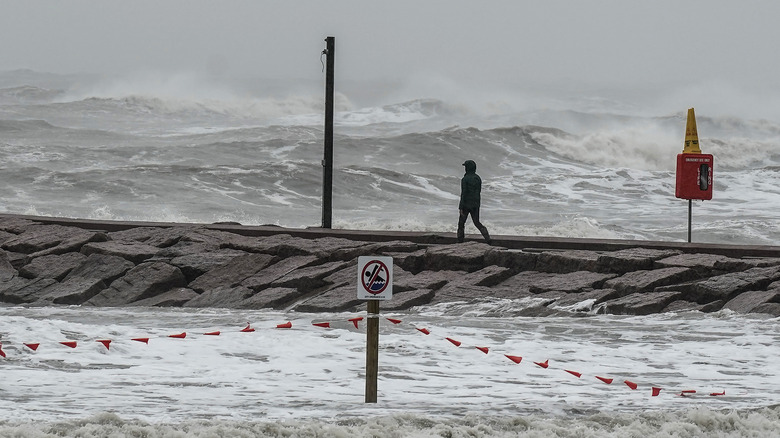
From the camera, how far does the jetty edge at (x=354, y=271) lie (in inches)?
530

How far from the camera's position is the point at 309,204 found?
34.5 m

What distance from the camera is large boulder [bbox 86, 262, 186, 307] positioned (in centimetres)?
1487

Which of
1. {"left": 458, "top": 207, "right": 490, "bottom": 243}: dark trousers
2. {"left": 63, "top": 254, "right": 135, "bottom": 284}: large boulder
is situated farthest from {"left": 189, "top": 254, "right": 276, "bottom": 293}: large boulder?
{"left": 458, "top": 207, "right": 490, "bottom": 243}: dark trousers

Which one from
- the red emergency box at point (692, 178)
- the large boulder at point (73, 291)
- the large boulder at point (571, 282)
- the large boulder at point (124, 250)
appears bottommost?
the large boulder at point (73, 291)

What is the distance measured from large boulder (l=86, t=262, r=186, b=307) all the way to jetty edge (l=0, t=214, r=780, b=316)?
2 centimetres

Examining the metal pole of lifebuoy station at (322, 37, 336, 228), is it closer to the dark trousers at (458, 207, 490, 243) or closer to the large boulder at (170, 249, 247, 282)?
the large boulder at (170, 249, 247, 282)

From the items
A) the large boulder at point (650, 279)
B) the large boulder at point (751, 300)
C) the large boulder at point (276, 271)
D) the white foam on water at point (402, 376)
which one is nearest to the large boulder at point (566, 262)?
the large boulder at point (650, 279)

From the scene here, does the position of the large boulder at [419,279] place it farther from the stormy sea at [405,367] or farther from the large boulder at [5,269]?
the large boulder at [5,269]

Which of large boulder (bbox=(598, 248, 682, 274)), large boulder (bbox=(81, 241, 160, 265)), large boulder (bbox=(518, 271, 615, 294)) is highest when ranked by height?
large boulder (bbox=(598, 248, 682, 274))

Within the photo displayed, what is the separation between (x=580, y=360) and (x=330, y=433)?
13.0ft

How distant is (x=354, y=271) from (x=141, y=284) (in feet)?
8.77

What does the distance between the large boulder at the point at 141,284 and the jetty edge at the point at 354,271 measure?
0.05 ft

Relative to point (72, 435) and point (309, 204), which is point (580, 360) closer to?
point (72, 435)

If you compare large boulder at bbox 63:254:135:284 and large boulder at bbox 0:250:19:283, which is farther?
large boulder at bbox 0:250:19:283
